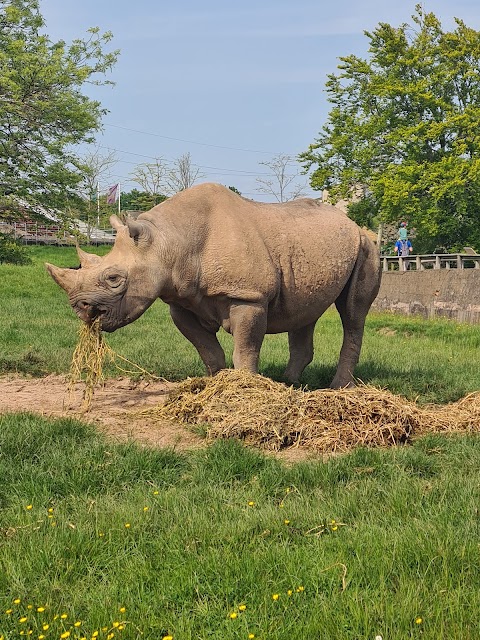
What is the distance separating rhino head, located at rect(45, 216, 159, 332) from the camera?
6.64m

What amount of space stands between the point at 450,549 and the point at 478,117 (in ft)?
108

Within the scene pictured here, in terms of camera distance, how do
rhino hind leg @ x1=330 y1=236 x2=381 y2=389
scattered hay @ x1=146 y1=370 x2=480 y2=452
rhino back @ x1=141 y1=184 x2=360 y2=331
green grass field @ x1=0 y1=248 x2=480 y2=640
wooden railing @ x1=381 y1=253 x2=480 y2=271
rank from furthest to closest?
wooden railing @ x1=381 y1=253 x2=480 y2=271 → rhino hind leg @ x1=330 y1=236 x2=381 y2=389 → rhino back @ x1=141 y1=184 x2=360 y2=331 → scattered hay @ x1=146 y1=370 x2=480 y2=452 → green grass field @ x1=0 y1=248 x2=480 y2=640

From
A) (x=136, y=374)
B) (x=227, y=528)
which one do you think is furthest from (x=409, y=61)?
(x=227, y=528)

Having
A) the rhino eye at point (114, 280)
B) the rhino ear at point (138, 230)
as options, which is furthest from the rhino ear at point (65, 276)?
the rhino ear at point (138, 230)

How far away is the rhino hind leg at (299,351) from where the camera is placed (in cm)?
892

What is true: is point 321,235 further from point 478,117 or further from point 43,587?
point 478,117

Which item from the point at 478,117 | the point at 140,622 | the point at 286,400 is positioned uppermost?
the point at 478,117

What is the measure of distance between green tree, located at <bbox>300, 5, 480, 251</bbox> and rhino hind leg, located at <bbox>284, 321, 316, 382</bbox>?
25.4 metres

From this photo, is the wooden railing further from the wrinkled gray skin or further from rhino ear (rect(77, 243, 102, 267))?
rhino ear (rect(77, 243, 102, 267))

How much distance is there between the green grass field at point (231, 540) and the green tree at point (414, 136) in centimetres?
2908

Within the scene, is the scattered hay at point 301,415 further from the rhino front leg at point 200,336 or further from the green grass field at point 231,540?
Answer: the rhino front leg at point 200,336

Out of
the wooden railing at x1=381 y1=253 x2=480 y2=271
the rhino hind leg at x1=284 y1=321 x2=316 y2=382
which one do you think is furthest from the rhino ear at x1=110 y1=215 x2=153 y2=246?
the wooden railing at x1=381 y1=253 x2=480 y2=271

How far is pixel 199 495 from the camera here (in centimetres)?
471

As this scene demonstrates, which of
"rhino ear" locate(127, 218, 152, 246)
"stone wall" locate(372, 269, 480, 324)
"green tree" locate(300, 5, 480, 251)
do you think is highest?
"green tree" locate(300, 5, 480, 251)
